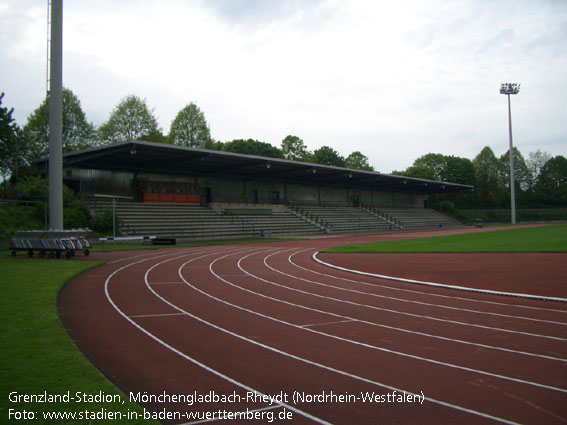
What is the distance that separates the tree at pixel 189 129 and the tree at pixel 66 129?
1296 centimetres

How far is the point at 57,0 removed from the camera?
2227 centimetres

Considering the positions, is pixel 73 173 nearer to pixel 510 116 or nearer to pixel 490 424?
pixel 490 424

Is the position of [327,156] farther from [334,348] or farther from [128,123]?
[334,348]

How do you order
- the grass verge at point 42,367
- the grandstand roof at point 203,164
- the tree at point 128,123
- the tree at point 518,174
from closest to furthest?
1. the grass verge at point 42,367
2. the grandstand roof at point 203,164
3. the tree at point 128,123
4. the tree at point 518,174

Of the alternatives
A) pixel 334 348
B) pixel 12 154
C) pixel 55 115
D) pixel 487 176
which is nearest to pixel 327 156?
pixel 487 176

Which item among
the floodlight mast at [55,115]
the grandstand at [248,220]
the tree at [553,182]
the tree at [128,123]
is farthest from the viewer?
the tree at [553,182]

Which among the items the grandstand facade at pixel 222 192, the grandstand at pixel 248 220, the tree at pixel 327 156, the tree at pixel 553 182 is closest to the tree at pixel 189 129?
the grandstand facade at pixel 222 192

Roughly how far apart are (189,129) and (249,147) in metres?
13.6

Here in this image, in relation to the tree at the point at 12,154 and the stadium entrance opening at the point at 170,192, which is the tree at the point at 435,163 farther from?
the tree at the point at 12,154

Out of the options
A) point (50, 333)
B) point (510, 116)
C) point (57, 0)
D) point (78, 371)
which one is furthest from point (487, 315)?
point (510, 116)

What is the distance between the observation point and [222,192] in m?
49.6

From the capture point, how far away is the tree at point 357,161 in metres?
98.6

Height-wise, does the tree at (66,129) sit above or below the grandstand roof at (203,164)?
above

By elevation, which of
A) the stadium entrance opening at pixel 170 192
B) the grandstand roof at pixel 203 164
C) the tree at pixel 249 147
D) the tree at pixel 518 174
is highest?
the tree at pixel 249 147
